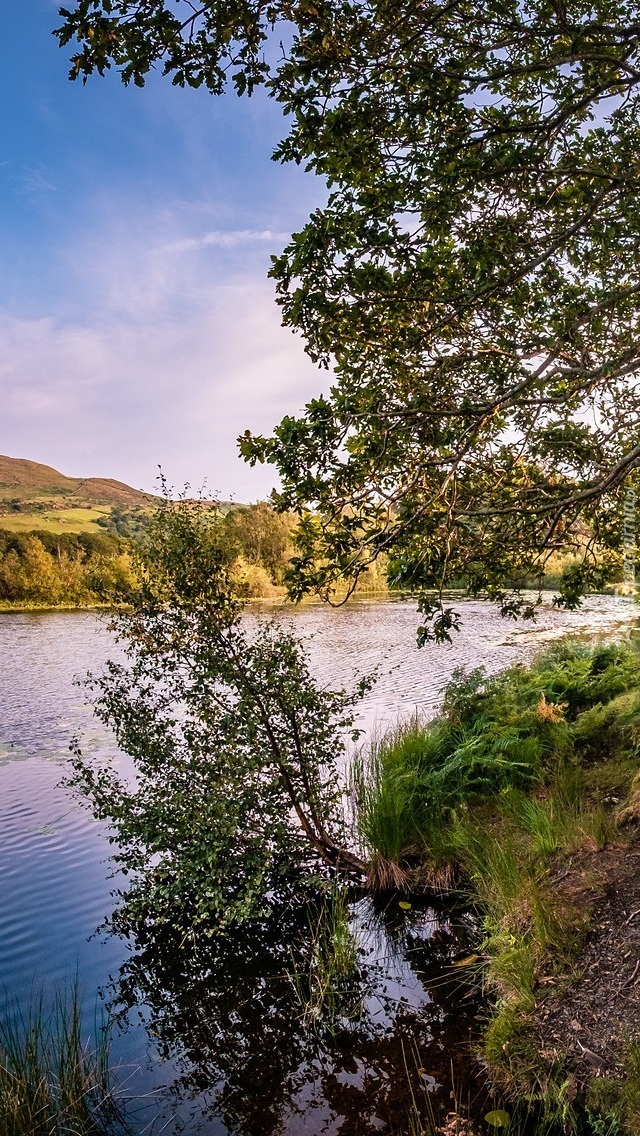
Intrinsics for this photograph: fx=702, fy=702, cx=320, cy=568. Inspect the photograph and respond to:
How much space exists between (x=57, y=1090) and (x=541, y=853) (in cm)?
400

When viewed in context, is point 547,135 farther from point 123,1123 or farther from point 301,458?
point 123,1123

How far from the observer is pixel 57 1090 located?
4.38 m

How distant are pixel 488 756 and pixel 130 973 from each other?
171 inches

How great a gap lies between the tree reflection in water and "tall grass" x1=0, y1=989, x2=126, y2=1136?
48 centimetres

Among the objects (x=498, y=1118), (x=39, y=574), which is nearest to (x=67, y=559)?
(x=39, y=574)

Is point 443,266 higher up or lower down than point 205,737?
higher up

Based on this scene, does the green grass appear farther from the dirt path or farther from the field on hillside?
the dirt path

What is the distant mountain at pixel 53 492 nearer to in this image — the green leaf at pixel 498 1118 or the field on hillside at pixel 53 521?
the field on hillside at pixel 53 521

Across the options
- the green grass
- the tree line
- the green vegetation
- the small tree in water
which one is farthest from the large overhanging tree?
the green grass

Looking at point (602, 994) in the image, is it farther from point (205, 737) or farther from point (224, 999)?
point (205, 737)

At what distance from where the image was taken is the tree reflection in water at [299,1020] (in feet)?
14.9

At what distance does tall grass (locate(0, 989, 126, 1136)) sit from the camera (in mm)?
4008

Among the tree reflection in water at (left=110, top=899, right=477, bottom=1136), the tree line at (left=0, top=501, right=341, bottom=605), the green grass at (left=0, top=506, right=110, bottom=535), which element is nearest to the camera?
the tree reflection in water at (left=110, top=899, right=477, bottom=1136)

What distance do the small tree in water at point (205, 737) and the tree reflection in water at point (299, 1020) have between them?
0.46 metres
